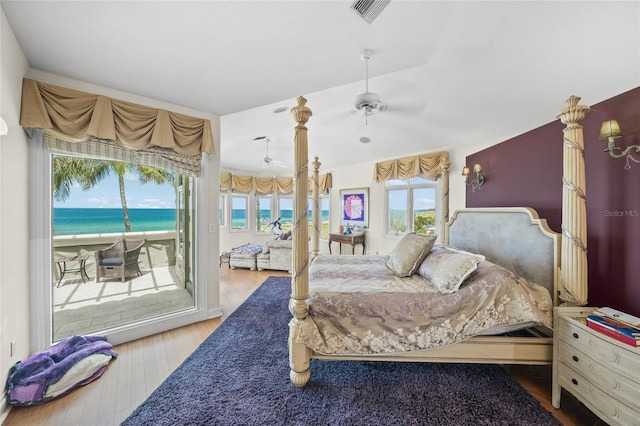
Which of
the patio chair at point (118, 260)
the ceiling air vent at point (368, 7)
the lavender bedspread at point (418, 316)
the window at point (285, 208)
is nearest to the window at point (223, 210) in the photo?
the window at point (285, 208)

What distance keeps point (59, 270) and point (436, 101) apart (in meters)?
4.72

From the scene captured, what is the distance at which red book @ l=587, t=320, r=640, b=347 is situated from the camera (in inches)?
47.6

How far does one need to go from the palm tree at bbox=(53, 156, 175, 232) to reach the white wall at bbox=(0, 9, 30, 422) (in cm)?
35

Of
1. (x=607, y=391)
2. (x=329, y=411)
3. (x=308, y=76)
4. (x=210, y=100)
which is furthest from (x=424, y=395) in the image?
(x=210, y=100)

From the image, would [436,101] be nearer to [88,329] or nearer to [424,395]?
[424,395]

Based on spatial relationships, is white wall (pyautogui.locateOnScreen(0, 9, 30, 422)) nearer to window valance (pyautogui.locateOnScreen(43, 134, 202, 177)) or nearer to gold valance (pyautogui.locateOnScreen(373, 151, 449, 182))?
window valance (pyautogui.locateOnScreen(43, 134, 202, 177))

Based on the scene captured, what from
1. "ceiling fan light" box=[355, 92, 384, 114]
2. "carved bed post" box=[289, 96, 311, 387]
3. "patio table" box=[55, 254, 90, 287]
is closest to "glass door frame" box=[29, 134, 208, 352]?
"patio table" box=[55, 254, 90, 287]

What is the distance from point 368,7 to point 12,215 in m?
2.93

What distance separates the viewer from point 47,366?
176 cm

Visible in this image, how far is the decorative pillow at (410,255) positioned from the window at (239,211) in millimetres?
5362

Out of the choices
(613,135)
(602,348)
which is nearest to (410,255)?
(602,348)

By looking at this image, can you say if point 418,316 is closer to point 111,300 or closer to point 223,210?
point 111,300

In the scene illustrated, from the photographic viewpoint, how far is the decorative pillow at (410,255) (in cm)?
235

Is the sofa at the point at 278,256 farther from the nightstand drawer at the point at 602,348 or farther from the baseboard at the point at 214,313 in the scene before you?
the nightstand drawer at the point at 602,348
